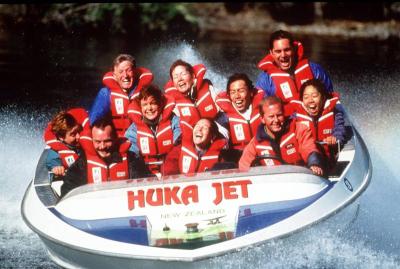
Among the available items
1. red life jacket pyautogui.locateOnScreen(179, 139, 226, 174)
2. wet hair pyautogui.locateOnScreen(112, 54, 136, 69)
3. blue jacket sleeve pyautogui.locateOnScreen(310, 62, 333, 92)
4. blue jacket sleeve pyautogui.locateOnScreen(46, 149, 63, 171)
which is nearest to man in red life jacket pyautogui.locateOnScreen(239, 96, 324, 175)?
red life jacket pyautogui.locateOnScreen(179, 139, 226, 174)

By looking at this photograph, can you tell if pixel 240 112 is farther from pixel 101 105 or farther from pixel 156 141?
pixel 101 105

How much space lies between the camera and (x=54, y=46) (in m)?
3.17

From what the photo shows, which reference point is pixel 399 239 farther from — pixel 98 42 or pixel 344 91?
pixel 98 42

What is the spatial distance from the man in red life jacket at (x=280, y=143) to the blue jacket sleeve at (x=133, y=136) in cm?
42

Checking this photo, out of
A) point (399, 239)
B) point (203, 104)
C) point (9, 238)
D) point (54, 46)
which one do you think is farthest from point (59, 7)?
point (399, 239)

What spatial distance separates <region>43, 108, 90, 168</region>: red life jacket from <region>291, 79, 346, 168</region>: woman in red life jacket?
842 mm

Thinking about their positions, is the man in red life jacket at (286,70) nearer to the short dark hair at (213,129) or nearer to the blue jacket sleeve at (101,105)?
the short dark hair at (213,129)

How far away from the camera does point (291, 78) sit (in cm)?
270

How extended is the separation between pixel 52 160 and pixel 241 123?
2.53ft

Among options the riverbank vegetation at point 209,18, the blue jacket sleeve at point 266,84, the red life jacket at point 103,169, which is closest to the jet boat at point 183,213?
Answer: the red life jacket at point 103,169

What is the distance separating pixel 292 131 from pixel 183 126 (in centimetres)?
43

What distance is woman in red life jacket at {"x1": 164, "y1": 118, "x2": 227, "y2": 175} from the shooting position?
2549 millimetres

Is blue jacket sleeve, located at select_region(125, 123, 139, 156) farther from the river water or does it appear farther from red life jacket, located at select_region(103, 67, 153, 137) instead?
the river water

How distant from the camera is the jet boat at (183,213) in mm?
2305
